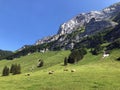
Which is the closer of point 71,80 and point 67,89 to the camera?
point 67,89

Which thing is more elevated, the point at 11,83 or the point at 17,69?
the point at 17,69

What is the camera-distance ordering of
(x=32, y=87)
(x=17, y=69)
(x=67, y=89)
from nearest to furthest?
(x=67, y=89) < (x=32, y=87) < (x=17, y=69)

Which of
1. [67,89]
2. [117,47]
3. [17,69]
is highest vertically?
[117,47]

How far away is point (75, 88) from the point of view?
49.2 m

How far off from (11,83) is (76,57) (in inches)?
3378

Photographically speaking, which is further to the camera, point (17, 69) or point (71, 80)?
point (17, 69)

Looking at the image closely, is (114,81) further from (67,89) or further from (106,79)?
(67,89)

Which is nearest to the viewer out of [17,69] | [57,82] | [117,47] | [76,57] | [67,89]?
[67,89]

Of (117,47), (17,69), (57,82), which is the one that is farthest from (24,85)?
(117,47)

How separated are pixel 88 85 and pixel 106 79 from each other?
6.94 metres

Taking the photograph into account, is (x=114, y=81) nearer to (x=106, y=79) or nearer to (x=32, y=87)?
(x=106, y=79)

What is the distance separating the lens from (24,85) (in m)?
54.9

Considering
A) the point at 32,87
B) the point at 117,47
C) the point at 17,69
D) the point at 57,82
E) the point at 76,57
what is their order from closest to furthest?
1. the point at 32,87
2. the point at 57,82
3. the point at 17,69
4. the point at 76,57
5. the point at 117,47

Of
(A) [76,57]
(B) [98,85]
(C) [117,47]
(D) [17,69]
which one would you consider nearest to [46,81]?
(B) [98,85]
